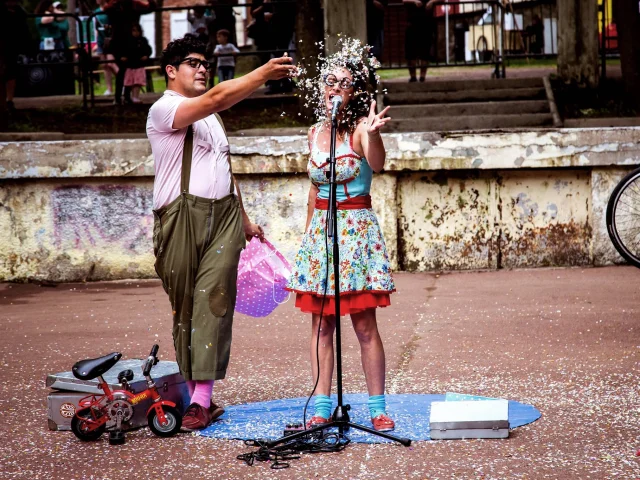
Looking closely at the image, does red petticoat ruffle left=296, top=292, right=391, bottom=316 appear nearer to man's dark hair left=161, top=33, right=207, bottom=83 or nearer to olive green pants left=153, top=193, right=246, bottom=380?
olive green pants left=153, top=193, right=246, bottom=380

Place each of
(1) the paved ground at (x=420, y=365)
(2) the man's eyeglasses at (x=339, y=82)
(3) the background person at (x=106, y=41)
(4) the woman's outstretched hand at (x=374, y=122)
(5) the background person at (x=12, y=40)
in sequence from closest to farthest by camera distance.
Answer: (1) the paved ground at (x=420, y=365) → (4) the woman's outstretched hand at (x=374, y=122) → (2) the man's eyeglasses at (x=339, y=82) → (5) the background person at (x=12, y=40) → (3) the background person at (x=106, y=41)

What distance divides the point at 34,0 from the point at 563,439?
4523cm

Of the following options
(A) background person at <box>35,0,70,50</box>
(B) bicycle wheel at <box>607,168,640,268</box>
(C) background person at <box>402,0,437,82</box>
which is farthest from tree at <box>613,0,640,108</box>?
(A) background person at <box>35,0,70,50</box>

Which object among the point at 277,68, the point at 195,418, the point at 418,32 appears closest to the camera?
the point at 277,68

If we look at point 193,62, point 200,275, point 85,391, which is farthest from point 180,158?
point 85,391

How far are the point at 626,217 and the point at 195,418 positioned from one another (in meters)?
5.54

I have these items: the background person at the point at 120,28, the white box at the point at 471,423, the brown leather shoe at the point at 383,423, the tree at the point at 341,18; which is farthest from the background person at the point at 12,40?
the white box at the point at 471,423

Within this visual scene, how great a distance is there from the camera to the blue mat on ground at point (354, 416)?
5098 millimetres

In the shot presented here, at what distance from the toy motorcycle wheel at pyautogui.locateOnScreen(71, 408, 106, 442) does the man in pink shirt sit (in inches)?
17.9

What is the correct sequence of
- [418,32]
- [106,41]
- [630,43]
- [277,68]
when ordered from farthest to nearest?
1. [106,41]
2. [418,32]
3. [630,43]
4. [277,68]

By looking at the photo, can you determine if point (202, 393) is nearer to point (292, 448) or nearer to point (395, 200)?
point (292, 448)

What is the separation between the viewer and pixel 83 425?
5074mm

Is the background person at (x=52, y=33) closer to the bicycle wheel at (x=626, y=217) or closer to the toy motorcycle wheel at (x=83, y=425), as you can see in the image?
the bicycle wheel at (x=626, y=217)

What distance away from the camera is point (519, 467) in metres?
4.46
